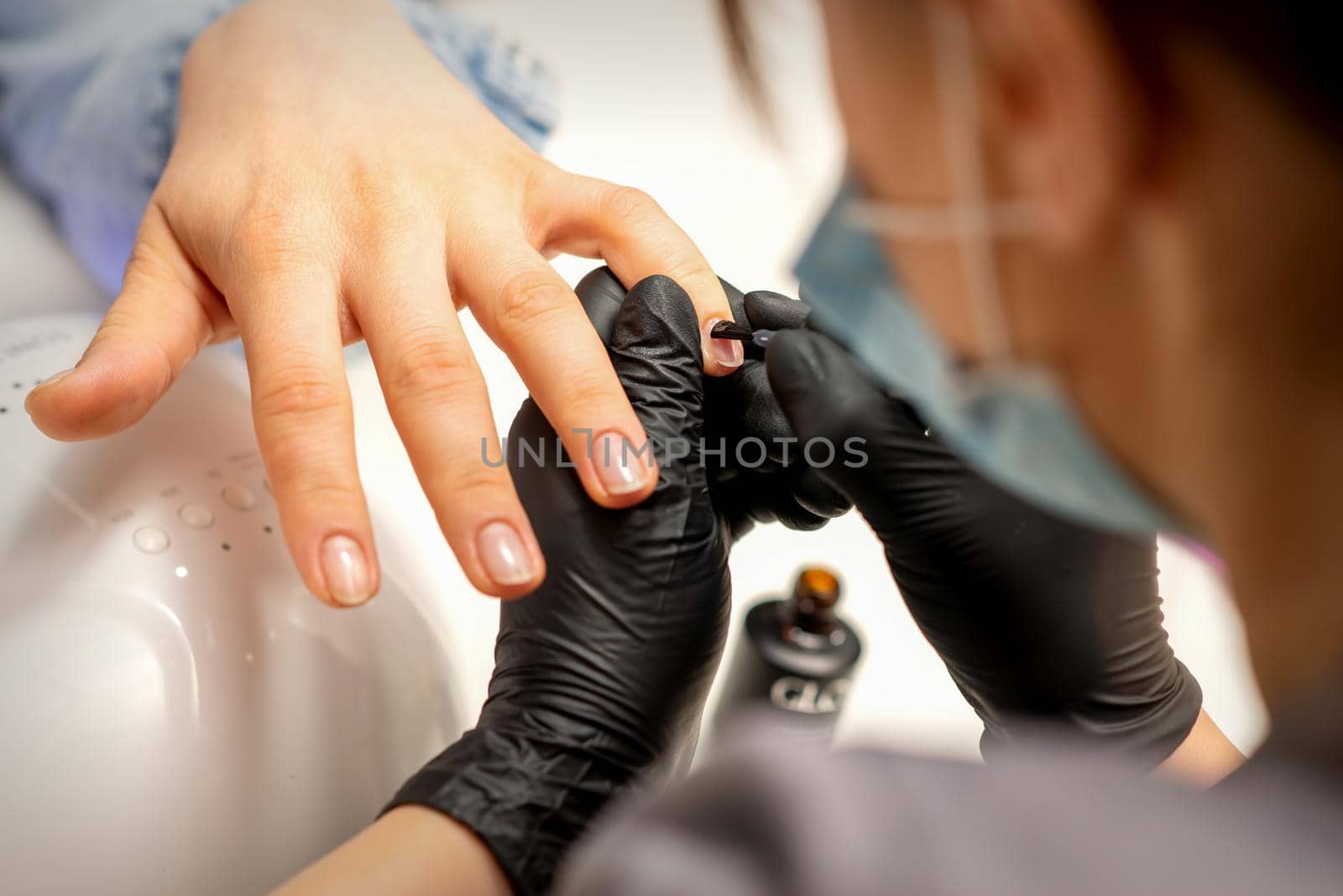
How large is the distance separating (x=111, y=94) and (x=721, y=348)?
598 mm

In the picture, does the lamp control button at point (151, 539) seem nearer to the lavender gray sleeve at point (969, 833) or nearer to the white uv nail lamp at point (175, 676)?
the white uv nail lamp at point (175, 676)

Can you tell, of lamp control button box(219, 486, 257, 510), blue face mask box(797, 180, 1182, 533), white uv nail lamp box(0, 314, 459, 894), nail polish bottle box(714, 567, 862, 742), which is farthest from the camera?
nail polish bottle box(714, 567, 862, 742)

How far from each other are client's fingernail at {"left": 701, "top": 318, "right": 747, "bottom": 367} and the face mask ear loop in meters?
0.33

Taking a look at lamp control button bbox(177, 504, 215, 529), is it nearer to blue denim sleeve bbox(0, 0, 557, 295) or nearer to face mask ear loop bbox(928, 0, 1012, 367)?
blue denim sleeve bbox(0, 0, 557, 295)

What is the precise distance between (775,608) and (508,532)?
35cm

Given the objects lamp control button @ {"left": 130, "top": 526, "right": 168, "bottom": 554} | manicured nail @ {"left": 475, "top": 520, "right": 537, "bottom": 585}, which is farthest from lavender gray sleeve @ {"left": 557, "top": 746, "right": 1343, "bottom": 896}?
lamp control button @ {"left": 130, "top": 526, "right": 168, "bottom": 554}

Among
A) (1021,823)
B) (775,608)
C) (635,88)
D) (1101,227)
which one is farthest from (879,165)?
(635,88)

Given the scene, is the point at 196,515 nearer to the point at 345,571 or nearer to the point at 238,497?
the point at 238,497

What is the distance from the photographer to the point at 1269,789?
0.84 feet

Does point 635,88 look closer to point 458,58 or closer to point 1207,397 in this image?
point 458,58

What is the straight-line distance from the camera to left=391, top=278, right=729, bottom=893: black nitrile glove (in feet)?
1.68

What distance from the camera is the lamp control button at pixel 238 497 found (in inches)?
23.0

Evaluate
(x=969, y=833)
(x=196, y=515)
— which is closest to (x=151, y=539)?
(x=196, y=515)

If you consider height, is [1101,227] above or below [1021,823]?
above
